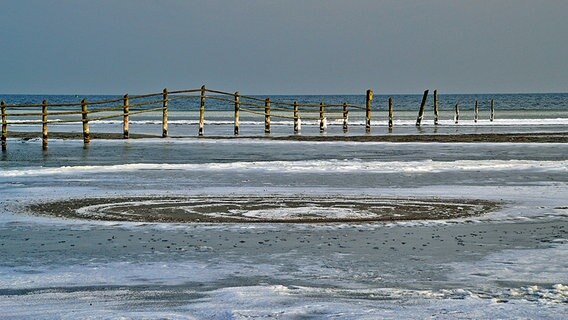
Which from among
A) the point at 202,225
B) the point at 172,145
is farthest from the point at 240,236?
the point at 172,145

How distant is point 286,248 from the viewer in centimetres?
829

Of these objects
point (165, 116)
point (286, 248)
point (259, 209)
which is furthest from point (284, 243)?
point (165, 116)

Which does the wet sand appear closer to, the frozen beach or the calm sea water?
the frozen beach

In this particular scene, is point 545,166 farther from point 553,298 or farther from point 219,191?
point 553,298

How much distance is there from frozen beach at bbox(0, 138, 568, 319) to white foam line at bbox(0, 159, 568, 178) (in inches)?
6.3

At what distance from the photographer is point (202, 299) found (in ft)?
20.4

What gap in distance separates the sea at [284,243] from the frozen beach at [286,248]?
0.07ft

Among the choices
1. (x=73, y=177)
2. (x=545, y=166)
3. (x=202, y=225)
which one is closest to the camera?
(x=202, y=225)

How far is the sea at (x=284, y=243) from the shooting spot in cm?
607

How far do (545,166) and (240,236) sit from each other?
10.1 metres

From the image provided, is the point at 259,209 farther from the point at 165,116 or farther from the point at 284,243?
the point at 165,116

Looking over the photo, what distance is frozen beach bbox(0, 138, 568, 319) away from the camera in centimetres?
606

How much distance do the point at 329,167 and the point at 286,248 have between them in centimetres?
938

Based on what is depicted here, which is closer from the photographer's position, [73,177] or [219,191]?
[219,191]
